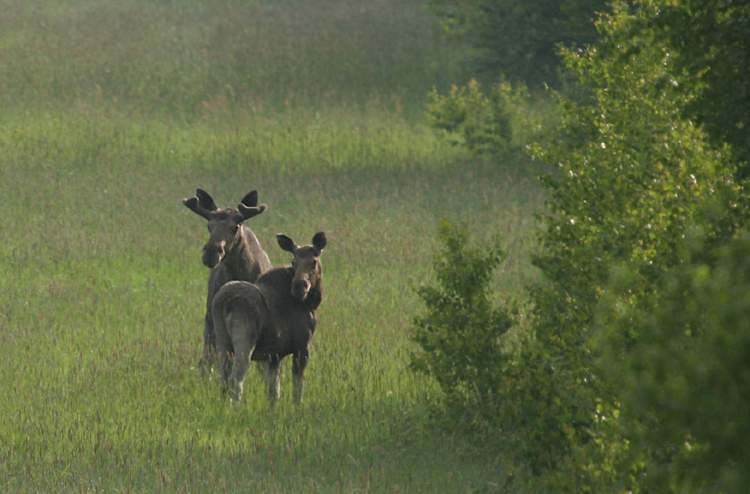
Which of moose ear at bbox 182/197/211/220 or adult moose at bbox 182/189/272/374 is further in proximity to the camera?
moose ear at bbox 182/197/211/220

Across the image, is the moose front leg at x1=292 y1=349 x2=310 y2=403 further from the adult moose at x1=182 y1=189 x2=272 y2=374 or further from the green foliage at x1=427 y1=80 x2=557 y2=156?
the green foliage at x1=427 y1=80 x2=557 y2=156

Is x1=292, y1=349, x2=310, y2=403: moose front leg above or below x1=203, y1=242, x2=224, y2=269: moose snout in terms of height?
below

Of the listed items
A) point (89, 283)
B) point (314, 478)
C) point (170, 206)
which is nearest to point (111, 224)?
point (170, 206)

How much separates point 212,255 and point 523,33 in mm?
21226

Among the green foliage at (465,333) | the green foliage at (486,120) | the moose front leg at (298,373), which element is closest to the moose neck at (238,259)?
the moose front leg at (298,373)

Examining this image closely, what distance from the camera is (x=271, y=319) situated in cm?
943

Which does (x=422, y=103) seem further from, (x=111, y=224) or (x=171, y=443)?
(x=171, y=443)

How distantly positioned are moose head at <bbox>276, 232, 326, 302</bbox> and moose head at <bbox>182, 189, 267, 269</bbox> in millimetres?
696

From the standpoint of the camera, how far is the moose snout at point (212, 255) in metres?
9.80

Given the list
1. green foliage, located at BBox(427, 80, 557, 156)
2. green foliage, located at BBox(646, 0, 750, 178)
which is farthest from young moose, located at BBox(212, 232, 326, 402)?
green foliage, located at BBox(427, 80, 557, 156)

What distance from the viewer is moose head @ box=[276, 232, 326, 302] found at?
9.52m

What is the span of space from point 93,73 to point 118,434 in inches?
1062

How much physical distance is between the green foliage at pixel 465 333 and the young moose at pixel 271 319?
1582mm

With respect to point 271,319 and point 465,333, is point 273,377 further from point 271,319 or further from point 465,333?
point 465,333
